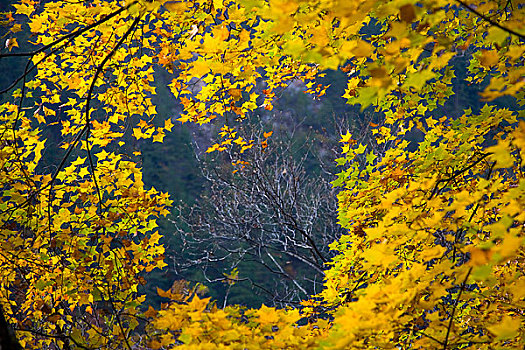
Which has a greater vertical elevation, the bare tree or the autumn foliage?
the autumn foliage

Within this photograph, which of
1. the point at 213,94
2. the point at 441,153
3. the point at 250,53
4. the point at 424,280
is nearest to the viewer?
the point at 424,280

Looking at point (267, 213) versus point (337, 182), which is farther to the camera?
point (267, 213)

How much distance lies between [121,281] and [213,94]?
1.42 m

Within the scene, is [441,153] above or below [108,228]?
above

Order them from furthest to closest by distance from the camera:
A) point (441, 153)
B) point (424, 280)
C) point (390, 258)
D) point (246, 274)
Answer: point (246, 274), point (441, 153), point (424, 280), point (390, 258)

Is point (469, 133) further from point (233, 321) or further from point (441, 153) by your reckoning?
point (233, 321)

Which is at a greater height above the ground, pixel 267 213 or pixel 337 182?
pixel 337 182

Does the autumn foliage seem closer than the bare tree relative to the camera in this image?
Yes

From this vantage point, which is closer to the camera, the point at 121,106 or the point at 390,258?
the point at 390,258

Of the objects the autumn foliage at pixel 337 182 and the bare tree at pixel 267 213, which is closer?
the autumn foliage at pixel 337 182

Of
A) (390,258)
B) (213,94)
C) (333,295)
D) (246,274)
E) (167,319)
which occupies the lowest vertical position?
(246,274)

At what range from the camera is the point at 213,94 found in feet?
8.13

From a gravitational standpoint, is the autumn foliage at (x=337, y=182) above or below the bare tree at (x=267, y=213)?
above

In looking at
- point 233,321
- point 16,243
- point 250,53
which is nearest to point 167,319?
point 233,321
